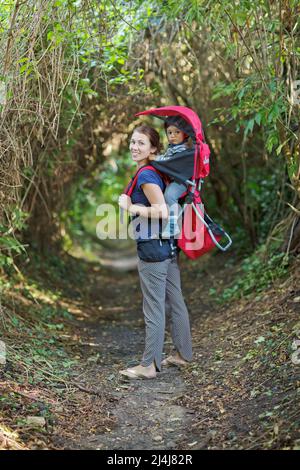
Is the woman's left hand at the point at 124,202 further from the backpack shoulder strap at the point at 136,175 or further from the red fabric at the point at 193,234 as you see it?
the red fabric at the point at 193,234

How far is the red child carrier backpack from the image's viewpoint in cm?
414

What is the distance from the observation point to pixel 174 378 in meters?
4.48

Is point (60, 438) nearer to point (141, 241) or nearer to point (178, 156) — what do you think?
point (141, 241)

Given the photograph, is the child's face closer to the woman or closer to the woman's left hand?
the woman

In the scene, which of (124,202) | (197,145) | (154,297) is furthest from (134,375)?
(197,145)

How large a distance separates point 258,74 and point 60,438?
3007 mm

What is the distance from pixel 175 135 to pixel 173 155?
19 cm

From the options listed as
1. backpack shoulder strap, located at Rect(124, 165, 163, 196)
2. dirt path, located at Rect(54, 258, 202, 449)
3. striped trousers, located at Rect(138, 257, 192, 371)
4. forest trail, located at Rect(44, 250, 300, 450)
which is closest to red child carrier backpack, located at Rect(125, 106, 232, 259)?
backpack shoulder strap, located at Rect(124, 165, 163, 196)

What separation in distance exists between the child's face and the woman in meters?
0.11

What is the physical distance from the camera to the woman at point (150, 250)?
4156 mm

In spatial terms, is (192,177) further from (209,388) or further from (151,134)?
(209,388)

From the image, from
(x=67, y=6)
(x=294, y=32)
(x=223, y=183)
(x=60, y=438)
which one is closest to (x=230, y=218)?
(x=223, y=183)

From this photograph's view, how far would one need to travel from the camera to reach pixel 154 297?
170 inches

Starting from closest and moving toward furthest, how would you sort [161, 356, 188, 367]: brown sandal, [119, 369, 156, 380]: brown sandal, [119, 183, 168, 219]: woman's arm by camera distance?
[119, 183, 168, 219]: woman's arm, [119, 369, 156, 380]: brown sandal, [161, 356, 188, 367]: brown sandal
